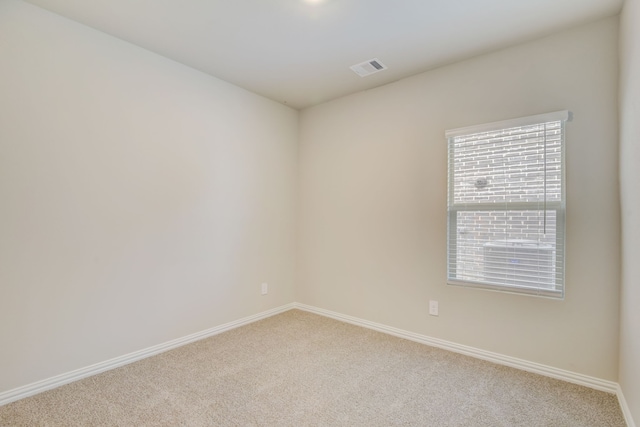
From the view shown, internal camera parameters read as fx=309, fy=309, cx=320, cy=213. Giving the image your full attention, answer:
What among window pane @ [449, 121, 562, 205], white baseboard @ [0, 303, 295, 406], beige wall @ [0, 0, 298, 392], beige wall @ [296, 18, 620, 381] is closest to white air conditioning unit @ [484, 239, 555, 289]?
beige wall @ [296, 18, 620, 381]

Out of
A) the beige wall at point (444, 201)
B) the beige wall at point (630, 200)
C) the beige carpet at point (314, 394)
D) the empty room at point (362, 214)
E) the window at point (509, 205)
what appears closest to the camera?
the beige wall at point (630, 200)

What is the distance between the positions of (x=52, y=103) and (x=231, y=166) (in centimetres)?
142

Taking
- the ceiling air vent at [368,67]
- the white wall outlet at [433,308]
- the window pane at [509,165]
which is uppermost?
the ceiling air vent at [368,67]

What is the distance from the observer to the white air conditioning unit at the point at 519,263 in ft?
7.27

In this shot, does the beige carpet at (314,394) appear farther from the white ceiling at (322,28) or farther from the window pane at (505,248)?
the white ceiling at (322,28)

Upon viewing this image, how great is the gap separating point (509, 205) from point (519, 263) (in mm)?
441

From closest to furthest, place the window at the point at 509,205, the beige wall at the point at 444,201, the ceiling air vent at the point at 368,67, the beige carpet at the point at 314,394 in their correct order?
the beige carpet at the point at 314,394, the beige wall at the point at 444,201, the window at the point at 509,205, the ceiling air vent at the point at 368,67

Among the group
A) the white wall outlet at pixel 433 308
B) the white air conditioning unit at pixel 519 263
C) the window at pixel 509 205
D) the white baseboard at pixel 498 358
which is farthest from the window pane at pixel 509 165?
the white baseboard at pixel 498 358

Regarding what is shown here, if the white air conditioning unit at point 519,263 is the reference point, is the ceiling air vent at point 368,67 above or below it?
above

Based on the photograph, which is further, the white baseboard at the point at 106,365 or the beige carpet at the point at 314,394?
the white baseboard at the point at 106,365

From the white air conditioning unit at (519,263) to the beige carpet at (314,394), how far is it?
0.66 metres

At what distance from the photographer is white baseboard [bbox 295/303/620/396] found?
206 centimetres

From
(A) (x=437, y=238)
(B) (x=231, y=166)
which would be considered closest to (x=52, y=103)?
(B) (x=231, y=166)

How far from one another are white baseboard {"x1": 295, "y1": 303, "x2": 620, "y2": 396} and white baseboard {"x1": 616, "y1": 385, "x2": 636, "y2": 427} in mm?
63
